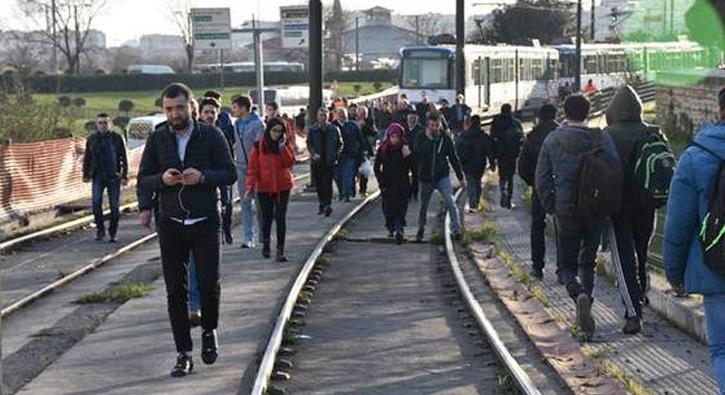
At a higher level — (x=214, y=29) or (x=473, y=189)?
(x=214, y=29)

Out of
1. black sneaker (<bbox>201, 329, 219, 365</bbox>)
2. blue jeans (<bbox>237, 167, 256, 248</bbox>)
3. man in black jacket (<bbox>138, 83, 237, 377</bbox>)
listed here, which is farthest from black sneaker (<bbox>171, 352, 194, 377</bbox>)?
blue jeans (<bbox>237, 167, 256, 248</bbox>)

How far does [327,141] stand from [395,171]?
3.74 meters

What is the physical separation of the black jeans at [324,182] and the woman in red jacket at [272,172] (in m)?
5.94

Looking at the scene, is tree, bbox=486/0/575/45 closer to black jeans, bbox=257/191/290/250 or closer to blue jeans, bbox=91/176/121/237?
blue jeans, bbox=91/176/121/237

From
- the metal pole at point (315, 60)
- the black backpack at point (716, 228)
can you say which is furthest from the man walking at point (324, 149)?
the black backpack at point (716, 228)

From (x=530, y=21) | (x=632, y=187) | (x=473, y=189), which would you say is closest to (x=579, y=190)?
(x=632, y=187)

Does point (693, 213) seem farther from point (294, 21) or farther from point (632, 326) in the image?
point (294, 21)

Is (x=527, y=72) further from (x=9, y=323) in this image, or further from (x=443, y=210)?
(x=9, y=323)

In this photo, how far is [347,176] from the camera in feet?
81.1

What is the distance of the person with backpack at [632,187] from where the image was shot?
10586 mm

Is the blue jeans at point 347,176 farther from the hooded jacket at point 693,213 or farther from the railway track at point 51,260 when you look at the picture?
the hooded jacket at point 693,213

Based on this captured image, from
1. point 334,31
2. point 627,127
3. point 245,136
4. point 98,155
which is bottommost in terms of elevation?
point 98,155

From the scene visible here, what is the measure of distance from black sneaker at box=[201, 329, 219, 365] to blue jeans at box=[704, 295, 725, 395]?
4197mm

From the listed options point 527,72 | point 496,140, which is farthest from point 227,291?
point 527,72
